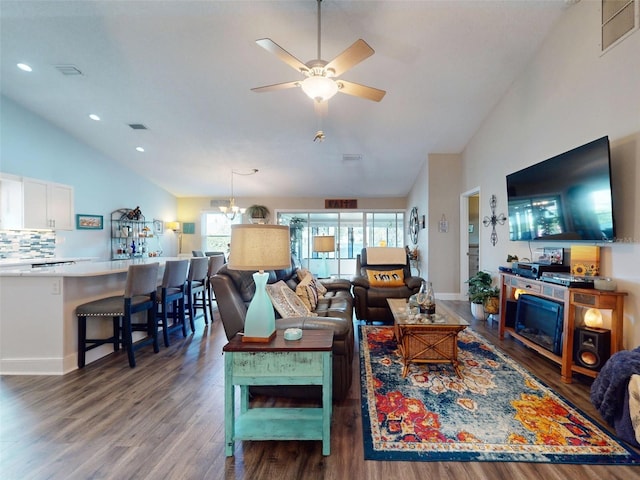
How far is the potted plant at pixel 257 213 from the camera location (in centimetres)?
810

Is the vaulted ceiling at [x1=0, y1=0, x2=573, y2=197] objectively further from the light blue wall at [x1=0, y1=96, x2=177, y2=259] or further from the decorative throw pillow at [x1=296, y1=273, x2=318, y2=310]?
the decorative throw pillow at [x1=296, y1=273, x2=318, y2=310]

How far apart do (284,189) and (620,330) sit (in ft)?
22.4

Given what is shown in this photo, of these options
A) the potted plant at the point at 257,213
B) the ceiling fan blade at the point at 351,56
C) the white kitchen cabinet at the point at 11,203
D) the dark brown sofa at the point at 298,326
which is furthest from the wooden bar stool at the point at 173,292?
the potted plant at the point at 257,213

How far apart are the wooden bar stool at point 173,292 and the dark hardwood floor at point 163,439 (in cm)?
67

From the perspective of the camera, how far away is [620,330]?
7.55 ft

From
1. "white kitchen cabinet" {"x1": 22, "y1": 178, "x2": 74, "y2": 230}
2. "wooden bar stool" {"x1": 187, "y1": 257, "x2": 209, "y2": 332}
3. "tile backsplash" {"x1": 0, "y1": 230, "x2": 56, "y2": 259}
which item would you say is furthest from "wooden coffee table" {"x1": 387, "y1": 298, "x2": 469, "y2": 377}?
"tile backsplash" {"x1": 0, "y1": 230, "x2": 56, "y2": 259}

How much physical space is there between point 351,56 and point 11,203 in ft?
18.2

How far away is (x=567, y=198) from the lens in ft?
9.17

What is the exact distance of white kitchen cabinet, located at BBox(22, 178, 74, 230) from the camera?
4.48 metres

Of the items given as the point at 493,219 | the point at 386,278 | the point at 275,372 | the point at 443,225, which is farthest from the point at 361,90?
the point at 443,225

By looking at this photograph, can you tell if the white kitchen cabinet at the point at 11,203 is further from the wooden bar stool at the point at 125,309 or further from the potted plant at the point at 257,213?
the potted plant at the point at 257,213

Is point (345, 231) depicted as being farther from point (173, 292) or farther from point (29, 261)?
point (29, 261)

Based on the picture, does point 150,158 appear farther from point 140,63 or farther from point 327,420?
point 327,420

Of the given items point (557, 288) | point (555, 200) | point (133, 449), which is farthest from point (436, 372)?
point (133, 449)
